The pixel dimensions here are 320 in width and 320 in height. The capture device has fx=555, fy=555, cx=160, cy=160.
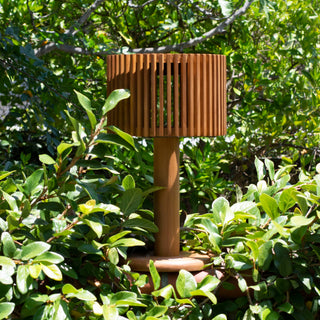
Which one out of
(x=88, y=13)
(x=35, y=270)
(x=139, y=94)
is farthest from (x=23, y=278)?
(x=88, y=13)

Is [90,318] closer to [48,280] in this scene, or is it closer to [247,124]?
[48,280]

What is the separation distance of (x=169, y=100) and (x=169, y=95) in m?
0.01

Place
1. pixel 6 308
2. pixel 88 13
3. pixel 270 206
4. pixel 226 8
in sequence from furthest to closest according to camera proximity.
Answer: pixel 88 13
pixel 226 8
pixel 270 206
pixel 6 308

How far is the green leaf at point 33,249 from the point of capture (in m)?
1.17

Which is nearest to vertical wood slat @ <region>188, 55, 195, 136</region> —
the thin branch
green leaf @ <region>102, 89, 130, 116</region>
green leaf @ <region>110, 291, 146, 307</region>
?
green leaf @ <region>102, 89, 130, 116</region>

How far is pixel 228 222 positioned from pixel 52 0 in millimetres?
2516

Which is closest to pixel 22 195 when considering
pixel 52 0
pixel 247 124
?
pixel 247 124

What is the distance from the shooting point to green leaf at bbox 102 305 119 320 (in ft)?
3.82

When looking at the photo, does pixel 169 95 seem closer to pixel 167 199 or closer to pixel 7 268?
pixel 167 199

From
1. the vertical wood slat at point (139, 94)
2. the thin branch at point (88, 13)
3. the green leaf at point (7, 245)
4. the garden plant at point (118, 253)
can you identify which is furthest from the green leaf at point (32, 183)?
the thin branch at point (88, 13)

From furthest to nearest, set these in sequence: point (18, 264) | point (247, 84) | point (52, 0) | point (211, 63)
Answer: point (52, 0)
point (247, 84)
point (211, 63)
point (18, 264)

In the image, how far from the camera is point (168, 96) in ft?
4.62

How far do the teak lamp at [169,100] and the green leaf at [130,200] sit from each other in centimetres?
14

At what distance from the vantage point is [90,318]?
1236 millimetres
